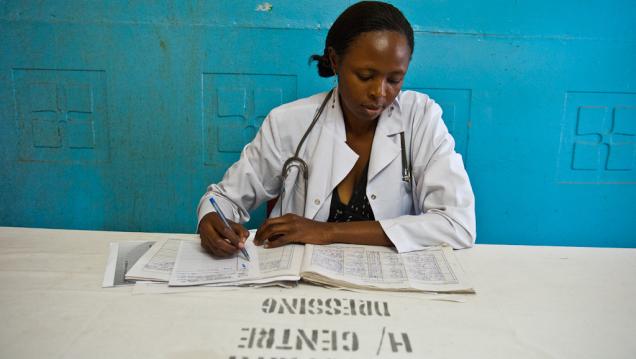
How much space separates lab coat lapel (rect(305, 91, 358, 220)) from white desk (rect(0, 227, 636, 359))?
0.57 m

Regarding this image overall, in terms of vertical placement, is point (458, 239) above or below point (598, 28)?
below

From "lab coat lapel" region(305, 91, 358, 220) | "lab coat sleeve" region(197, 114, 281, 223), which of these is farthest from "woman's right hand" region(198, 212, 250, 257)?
"lab coat lapel" region(305, 91, 358, 220)

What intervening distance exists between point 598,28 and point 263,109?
147 centimetres

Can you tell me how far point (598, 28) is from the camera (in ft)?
6.32

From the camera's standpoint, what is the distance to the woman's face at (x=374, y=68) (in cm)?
132

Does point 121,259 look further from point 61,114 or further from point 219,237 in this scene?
point 61,114

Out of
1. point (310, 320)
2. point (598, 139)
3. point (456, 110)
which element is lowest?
point (310, 320)

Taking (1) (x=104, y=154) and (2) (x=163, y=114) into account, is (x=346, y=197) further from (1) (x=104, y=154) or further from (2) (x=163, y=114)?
(1) (x=104, y=154)

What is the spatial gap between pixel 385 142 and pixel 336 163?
0.60 ft

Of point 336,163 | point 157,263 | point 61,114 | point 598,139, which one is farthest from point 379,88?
point 61,114

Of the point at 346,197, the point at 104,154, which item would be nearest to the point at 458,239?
the point at 346,197

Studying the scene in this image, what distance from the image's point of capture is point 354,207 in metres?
1.55

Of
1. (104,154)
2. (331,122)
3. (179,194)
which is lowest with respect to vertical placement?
(179,194)

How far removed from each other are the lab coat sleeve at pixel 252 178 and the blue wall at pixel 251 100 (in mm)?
441
